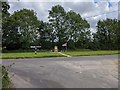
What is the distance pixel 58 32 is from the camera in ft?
279

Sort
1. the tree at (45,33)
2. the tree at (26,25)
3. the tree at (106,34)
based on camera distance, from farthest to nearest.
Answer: the tree at (106,34) → the tree at (45,33) → the tree at (26,25)

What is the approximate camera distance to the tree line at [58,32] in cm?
7750

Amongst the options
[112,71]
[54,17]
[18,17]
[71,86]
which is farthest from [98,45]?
[71,86]

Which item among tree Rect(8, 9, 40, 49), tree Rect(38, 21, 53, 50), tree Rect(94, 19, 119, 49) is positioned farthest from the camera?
tree Rect(94, 19, 119, 49)

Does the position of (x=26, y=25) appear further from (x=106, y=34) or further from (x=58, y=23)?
(x=106, y=34)

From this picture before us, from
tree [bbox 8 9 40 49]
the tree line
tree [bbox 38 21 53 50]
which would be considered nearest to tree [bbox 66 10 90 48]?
the tree line

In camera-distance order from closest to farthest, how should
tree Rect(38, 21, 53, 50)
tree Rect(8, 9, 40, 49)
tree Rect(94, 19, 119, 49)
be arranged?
tree Rect(8, 9, 40, 49) < tree Rect(38, 21, 53, 50) < tree Rect(94, 19, 119, 49)

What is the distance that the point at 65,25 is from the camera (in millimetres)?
86375

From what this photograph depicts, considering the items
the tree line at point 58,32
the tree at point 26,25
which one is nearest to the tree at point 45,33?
the tree line at point 58,32

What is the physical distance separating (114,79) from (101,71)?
2.48 metres

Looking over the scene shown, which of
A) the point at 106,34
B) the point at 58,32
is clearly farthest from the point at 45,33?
the point at 106,34

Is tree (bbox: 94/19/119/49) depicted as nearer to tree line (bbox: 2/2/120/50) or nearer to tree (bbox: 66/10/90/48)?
tree line (bbox: 2/2/120/50)

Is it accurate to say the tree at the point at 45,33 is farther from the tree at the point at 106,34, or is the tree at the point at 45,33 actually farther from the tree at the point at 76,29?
the tree at the point at 106,34

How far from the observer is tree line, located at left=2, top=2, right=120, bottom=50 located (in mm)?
77500
